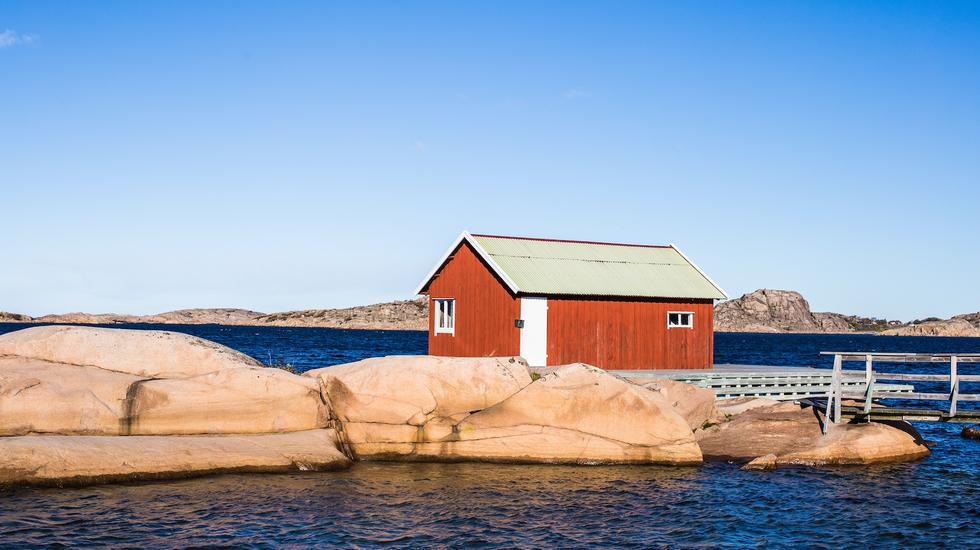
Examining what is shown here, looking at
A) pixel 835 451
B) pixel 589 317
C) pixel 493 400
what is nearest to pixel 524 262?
pixel 589 317

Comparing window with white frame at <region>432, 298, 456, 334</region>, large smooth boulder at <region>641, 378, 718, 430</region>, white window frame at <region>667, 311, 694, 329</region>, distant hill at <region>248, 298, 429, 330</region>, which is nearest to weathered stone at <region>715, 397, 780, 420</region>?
large smooth boulder at <region>641, 378, 718, 430</region>

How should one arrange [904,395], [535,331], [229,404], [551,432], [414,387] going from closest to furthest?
[229,404] → [904,395] → [551,432] → [414,387] → [535,331]

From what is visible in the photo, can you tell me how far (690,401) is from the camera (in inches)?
997

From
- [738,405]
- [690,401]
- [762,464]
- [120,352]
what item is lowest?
[762,464]

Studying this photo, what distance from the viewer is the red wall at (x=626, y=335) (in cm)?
3247

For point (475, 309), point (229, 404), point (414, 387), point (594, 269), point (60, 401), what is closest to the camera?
point (60, 401)

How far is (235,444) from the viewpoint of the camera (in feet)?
64.7

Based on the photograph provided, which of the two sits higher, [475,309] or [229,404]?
[475,309]

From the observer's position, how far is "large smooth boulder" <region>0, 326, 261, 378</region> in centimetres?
2156

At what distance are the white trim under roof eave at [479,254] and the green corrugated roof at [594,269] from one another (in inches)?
5.6

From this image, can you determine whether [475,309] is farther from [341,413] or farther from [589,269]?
[341,413]

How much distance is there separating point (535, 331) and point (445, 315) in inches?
187

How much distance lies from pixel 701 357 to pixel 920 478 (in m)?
14.7

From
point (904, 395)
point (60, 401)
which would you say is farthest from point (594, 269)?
point (60, 401)
